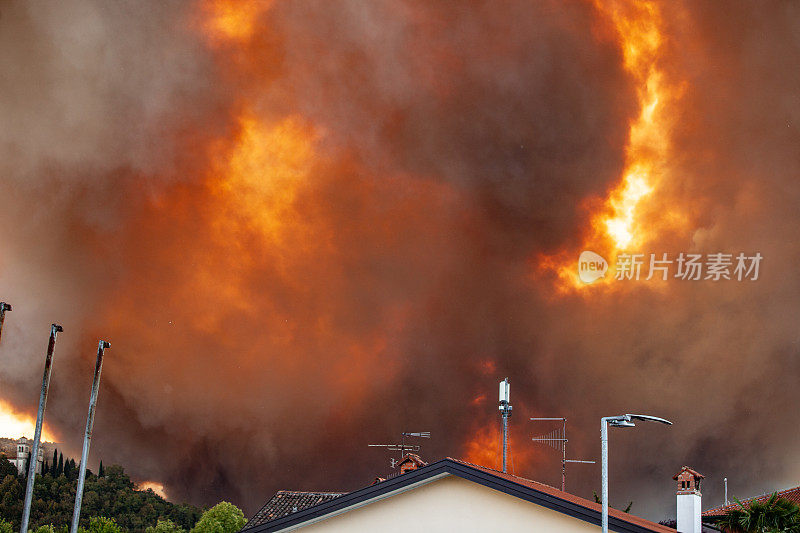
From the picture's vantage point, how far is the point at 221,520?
346 ft

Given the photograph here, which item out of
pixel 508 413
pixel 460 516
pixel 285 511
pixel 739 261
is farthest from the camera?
pixel 739 261

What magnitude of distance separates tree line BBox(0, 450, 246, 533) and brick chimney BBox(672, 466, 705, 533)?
62746mm

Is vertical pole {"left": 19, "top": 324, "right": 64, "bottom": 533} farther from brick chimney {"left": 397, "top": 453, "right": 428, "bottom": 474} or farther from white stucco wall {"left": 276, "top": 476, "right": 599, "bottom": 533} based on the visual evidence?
brick chimney {"left": 397, "top": 453, "right": 428, "bottom": 474}

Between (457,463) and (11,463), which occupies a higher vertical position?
(11,463)

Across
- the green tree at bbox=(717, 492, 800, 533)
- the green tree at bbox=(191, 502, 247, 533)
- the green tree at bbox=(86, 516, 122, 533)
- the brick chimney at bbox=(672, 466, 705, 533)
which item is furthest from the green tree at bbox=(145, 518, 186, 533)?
the green tree at bbox=(717, 492, 800, 533)

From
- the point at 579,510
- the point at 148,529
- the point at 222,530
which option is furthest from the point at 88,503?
the point at 579,510

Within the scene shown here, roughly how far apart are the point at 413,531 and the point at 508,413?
25.8ft

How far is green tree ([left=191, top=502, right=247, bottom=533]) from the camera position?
103938mm

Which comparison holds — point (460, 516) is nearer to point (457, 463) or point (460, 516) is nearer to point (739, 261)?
point (457, 463)

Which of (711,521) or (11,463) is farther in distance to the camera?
(11,463)

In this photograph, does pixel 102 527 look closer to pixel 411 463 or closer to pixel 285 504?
pixel 285 504

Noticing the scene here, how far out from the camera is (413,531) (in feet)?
75.3

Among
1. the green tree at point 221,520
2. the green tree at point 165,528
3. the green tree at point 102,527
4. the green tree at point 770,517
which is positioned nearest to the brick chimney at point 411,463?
the green tree at point 770,517

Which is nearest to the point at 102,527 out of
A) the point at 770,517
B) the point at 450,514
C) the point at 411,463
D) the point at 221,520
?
the point at 221,520
